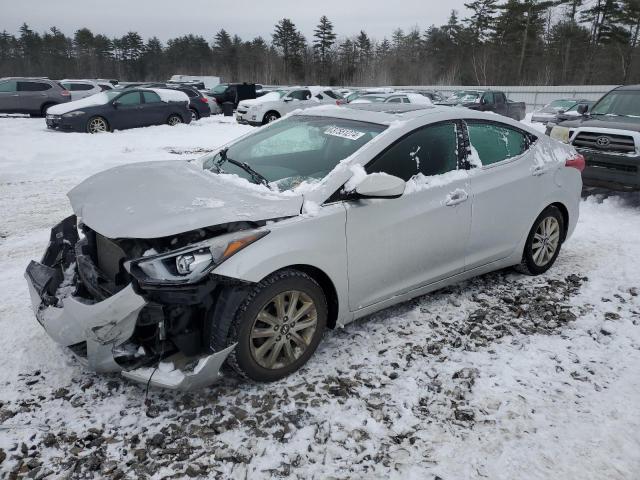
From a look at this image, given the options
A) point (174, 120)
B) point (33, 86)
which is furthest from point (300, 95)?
point (33, 86)

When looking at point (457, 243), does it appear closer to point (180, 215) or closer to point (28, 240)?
point (180, 215)

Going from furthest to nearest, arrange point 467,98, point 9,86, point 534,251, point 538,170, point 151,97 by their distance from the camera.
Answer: point 467,98 < point 9,86 < point 151,97 < point 534,251 < point 538,170

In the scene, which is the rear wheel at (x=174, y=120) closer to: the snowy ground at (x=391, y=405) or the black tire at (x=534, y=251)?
the snowy ground at (x=391, y=405)

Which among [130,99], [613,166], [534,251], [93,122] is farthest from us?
[130,99]

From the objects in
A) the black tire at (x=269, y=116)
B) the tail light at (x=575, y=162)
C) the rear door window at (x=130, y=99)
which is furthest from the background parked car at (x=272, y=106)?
the tail light at (x=575, y=162)

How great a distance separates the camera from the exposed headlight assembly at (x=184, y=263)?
8.43 feet

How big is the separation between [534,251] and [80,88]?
24937 millimetres

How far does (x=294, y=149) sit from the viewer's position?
158 inches

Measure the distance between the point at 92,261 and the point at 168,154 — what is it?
8990 mm

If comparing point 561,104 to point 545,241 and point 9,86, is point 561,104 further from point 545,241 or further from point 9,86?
point 9,86

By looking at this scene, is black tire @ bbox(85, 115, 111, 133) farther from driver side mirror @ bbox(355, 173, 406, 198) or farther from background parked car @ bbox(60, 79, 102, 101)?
driver side mirror @ bbox(355, 173, 406, 198)

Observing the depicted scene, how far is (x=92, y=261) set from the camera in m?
3.10

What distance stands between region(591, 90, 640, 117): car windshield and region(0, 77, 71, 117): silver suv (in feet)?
64.4

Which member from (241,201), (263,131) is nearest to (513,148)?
(263,131)
